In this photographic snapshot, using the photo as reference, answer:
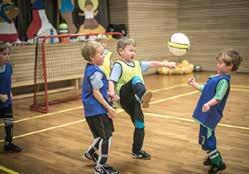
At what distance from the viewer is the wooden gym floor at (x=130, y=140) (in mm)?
3896

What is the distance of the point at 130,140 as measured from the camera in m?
4.77

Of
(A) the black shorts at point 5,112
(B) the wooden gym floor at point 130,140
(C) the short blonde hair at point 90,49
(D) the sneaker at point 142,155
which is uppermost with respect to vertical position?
(C) the short blonde hair at point 90,49

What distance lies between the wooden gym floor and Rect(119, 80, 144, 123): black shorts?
50 cm

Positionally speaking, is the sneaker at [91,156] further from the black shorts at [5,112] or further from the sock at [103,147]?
the black shorts at [5,112]

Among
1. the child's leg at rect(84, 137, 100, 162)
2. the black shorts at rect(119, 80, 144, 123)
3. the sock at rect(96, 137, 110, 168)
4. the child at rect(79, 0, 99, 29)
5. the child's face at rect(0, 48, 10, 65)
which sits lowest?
the child's leg at rect(84, 137, 100, 162)

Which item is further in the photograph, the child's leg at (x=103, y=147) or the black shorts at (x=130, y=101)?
the black shorts at (x=130, y=101)

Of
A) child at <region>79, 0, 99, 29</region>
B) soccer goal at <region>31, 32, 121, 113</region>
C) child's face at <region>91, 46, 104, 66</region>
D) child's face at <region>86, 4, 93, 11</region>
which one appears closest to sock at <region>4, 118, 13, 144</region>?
child's face at <region>91, 46, 104, 66</region>

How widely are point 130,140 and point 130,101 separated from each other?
3.16 ft

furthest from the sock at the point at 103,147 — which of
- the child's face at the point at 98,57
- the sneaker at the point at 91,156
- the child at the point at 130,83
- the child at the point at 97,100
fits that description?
the child's face at the point at 98,57

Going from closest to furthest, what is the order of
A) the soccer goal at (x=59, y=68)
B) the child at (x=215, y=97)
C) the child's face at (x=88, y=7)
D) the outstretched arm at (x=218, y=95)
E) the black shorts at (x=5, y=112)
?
1. the outstretched arm at (x=218, y=95)
2. the child at (x=215, y=97)
3. the black shorts at (x=5, y=112)
4. the soccer goal at (x=59, y=68)
5. the child's face at (x=88, y=7)

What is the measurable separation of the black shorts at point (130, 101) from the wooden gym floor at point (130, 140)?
0.50 m

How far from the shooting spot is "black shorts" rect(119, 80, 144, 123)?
3.90 m

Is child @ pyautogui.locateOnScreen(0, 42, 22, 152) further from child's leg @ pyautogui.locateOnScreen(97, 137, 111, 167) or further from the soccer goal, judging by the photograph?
the soccer goal

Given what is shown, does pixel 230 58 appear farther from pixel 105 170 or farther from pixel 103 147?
pixel 105 170
